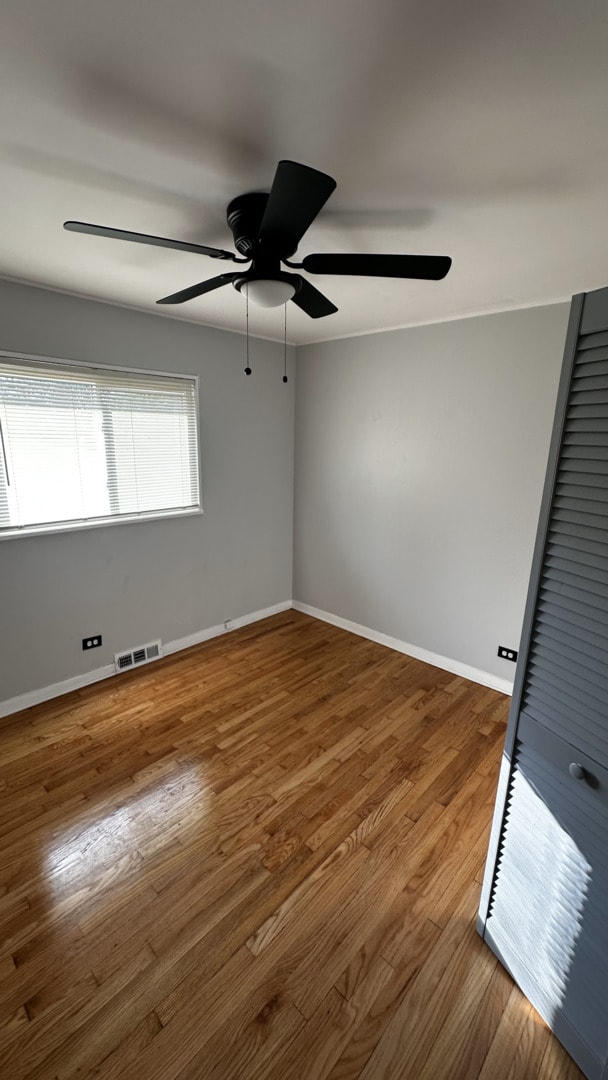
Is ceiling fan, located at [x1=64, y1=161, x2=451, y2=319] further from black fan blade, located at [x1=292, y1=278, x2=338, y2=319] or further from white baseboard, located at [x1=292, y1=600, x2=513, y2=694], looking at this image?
white baseboard, located at [x1=292, y1=600, x2=513, y2=694]

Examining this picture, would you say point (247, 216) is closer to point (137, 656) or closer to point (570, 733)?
point (570, 733)

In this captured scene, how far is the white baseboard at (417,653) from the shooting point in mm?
2869

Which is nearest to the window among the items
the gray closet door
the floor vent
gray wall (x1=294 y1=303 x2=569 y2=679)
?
the floor vent

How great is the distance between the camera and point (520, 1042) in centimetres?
117

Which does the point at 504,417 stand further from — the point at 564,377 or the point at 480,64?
the point at 480,64

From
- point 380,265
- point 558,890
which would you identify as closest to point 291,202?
point 380,265

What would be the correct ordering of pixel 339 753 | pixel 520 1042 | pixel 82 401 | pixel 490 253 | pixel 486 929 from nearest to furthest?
pixel 520 1042 → pixel 486 929 → pixel 490 253 → pixel 339 753 → pixel 82 401

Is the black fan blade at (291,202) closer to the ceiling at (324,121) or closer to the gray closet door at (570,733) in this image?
the ceiling at (324,121)

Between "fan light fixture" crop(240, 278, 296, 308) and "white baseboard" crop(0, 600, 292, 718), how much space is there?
2.53m

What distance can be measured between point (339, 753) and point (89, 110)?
263cm

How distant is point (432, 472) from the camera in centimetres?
297

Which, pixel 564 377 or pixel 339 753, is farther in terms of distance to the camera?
pixel 339 753

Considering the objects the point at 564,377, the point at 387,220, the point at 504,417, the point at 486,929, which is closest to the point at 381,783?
the point at 486,929

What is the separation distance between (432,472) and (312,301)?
1.58 metres
